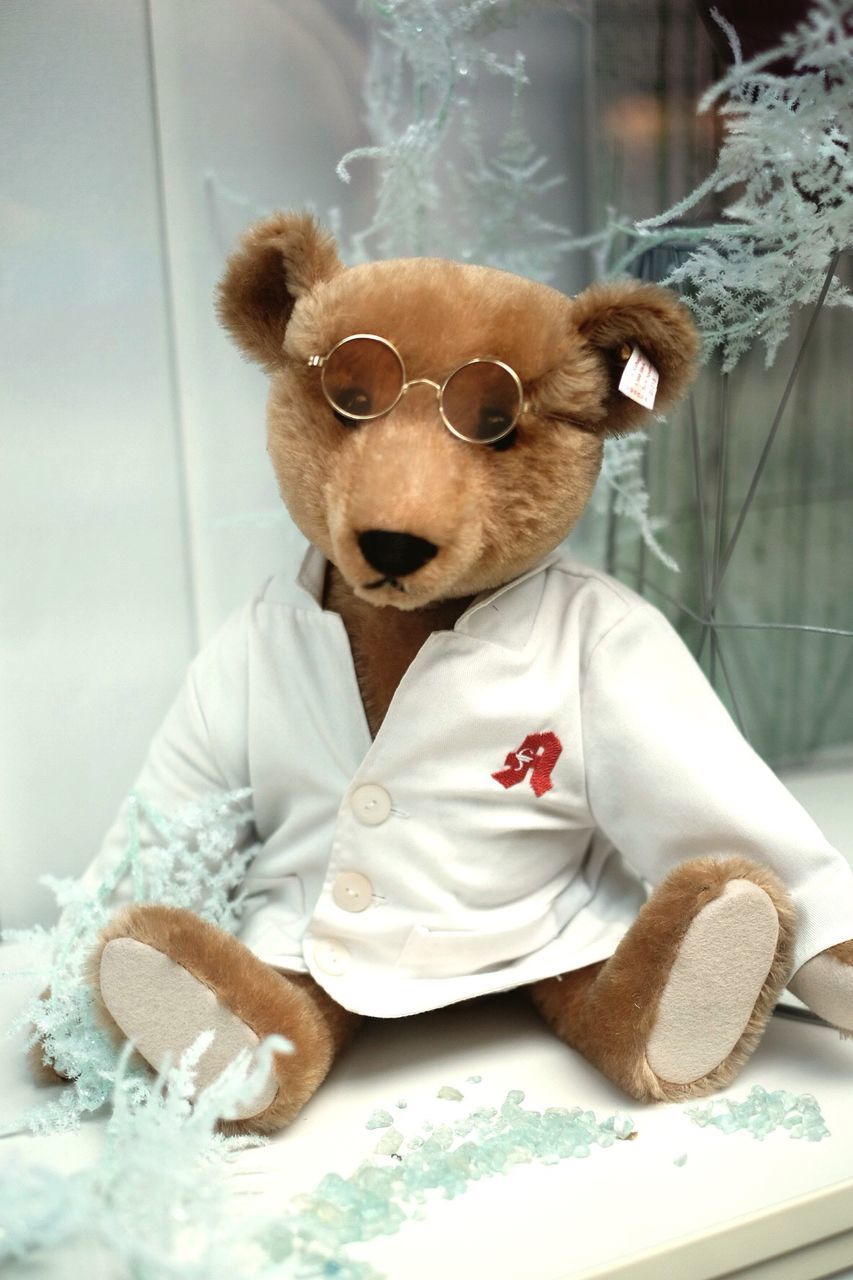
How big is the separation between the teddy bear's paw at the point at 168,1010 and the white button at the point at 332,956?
0.09m

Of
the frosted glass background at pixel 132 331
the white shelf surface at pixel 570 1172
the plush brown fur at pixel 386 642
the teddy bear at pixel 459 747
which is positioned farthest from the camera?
the frosted glass background at pixel 132 331

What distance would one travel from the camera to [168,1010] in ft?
2.44

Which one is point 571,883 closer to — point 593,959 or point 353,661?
point 593,959

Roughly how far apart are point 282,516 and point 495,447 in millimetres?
406

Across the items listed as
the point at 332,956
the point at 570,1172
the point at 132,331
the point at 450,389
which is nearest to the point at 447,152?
the point at 132,331

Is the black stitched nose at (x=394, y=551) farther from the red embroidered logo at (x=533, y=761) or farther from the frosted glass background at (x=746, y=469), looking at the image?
the frosted glass background at (x=746, y=469)

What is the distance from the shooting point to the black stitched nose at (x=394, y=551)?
724mm

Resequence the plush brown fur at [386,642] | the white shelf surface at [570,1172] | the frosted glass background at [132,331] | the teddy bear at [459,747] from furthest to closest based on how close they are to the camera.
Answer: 1. the frosted glass background at [132,331]
2. the plush brown fur at [386,642]
3. the teddy bear at [459,747]
4. the white shelf surface at [570,1172]

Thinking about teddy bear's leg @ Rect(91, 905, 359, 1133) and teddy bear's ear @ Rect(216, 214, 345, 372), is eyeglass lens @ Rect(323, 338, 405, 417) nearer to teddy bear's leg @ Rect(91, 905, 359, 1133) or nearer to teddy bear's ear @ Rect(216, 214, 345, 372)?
teddy bear's ear @ Rect(216, 214, 345, 372)

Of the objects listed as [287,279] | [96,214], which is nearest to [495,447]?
[287,279]

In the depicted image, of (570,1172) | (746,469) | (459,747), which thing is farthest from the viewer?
(746,469)

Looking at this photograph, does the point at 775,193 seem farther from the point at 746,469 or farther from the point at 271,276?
the point at 271,276

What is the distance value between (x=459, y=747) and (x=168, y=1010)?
0.83 feet

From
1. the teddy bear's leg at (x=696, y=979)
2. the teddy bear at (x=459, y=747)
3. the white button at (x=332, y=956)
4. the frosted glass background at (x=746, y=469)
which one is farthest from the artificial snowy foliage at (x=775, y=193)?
the white button at (x=332, y=956)
